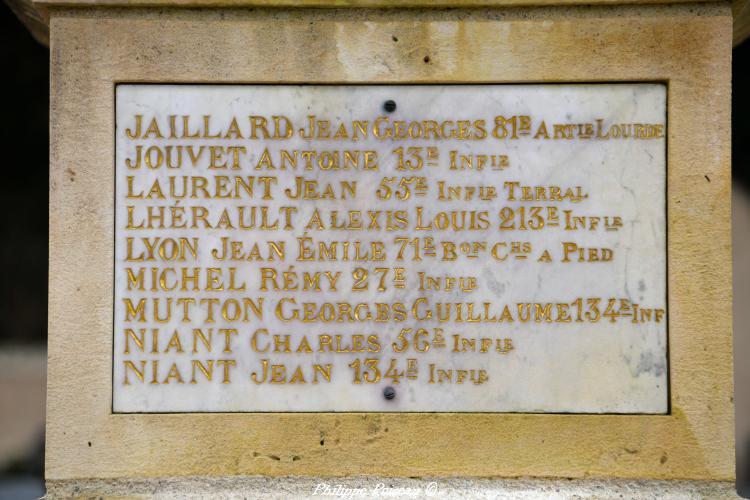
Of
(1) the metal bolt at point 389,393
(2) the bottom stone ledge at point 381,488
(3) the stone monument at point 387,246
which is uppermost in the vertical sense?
(3) the stone monument at point 387,246

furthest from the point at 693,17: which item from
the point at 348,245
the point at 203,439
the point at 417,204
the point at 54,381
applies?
the point at 54,381

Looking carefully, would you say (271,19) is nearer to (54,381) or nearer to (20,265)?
(54,381)

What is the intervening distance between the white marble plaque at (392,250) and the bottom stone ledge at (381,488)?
0.93 feet

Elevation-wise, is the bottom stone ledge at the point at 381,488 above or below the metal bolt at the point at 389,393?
below

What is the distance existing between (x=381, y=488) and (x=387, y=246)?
3.18 feet

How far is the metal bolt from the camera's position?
102 inches

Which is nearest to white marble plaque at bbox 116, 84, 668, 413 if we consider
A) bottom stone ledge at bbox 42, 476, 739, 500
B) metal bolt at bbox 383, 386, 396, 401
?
metal bolt at bbox 383, 386, 396, 401

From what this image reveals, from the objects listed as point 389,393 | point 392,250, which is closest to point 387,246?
point 392,250

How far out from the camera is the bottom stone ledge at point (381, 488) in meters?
2.53

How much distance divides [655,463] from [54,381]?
2.42 metres

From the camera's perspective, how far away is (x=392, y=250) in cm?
260

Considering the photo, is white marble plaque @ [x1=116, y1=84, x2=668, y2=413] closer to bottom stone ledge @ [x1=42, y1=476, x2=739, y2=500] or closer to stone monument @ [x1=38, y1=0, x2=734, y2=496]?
stone monument @ [x1=38, y1=0, x2=734, y2=496]

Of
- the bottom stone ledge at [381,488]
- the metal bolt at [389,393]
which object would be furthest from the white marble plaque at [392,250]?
the bottom stone ledge at [381,488]

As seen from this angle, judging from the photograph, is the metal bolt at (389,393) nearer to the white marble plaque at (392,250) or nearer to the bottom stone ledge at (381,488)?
the white marble plaque at (392,250)
